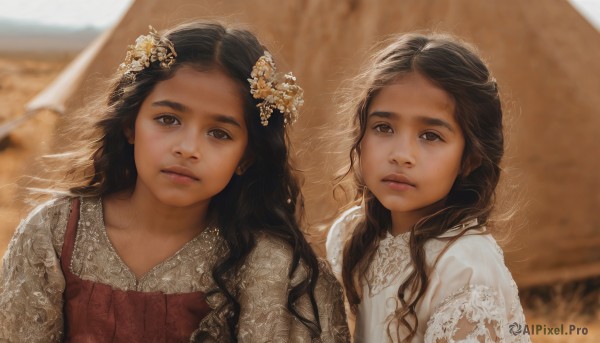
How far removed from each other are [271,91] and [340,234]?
21.9 inches

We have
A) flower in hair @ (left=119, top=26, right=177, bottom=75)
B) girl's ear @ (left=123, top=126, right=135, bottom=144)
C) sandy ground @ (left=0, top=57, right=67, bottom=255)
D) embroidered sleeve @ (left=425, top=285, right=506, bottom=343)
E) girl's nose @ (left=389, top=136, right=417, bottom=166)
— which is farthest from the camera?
sandy ground @ (left=0, top=57, right=67, bottom=255)

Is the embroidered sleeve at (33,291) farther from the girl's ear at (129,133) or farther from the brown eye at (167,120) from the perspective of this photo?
the brown eye at (167,120)

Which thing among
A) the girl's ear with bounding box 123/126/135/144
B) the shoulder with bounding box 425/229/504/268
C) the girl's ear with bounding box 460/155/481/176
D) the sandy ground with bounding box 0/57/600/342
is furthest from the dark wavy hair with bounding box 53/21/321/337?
the sandy ground with bounding box 0/57/600/342

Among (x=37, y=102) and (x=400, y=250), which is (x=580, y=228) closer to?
(x=400, y=250)

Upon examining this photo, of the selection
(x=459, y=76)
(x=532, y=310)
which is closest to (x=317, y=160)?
(x=532, y=310)

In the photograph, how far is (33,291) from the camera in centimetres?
212

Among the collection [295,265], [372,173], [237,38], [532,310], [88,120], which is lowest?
[532,310]

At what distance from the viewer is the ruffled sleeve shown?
1.92m

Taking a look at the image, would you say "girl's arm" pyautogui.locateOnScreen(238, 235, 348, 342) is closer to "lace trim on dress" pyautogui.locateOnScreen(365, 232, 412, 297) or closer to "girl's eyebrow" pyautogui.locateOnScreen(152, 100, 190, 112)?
"lace trim on dress" pyautogui.locateOnScreen(365, 232, 412, 297)

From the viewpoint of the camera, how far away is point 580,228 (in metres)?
3.80

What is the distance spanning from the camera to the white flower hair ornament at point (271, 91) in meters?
2.13

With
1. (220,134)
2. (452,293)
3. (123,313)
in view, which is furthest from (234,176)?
(452,293)

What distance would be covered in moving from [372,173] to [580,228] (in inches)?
80.3
